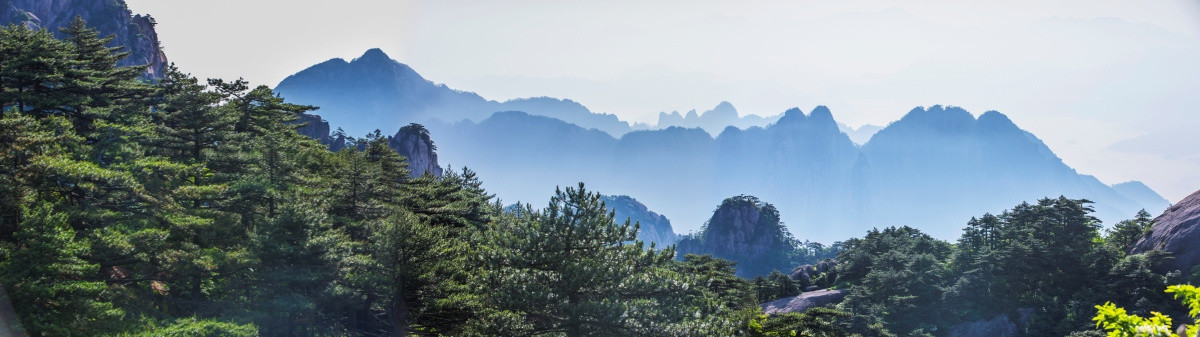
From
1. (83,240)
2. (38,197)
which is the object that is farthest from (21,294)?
(38,197)

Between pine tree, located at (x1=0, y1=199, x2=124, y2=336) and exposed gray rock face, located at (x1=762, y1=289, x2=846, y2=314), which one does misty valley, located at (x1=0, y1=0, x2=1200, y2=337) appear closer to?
pine tree, located at (x1=0, y1=199, x2=124, y2=336)

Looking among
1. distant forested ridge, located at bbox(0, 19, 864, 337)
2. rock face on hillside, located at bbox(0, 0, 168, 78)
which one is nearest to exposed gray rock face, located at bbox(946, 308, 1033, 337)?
distant forested ridge, located at bbox(0, 19, 864, 337)

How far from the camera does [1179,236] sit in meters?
40.1

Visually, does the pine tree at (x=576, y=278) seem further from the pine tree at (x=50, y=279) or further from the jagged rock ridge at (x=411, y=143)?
the jagged rock ridge at (x=411, y=143)

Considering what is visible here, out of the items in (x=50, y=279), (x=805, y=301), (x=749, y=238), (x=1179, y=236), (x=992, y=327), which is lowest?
(x=992, y=327)

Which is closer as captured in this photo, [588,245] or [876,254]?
[588,245]

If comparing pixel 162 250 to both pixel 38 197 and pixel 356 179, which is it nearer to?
pixel 38 197

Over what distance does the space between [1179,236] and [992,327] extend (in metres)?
12.9

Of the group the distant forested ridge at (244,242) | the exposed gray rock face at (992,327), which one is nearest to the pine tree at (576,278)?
the distant forested ridge at (244,242)

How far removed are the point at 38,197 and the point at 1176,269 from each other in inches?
2252

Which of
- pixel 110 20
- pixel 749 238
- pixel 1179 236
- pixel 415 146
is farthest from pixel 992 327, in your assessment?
pixel 110 20

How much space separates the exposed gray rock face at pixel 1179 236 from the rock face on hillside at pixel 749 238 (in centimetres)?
9663

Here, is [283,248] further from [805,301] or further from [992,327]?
[992,327]

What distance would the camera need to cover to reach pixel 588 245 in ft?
57.2
